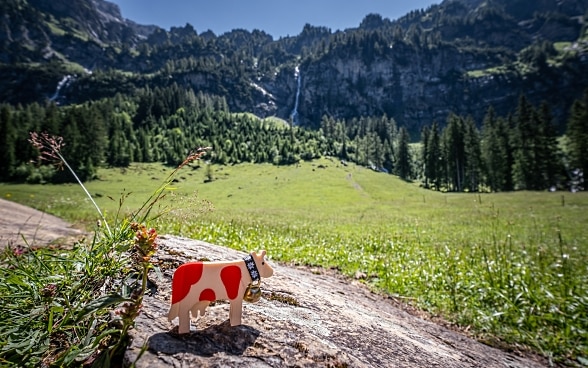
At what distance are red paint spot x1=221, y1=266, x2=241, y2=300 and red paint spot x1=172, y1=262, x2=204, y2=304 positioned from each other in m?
0.22

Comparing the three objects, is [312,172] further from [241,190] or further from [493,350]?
[493,350]

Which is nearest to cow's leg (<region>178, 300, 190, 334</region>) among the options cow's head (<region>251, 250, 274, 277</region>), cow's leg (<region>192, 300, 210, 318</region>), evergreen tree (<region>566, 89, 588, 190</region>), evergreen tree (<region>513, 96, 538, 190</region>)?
cow's leg (<region>192, 300, 210, 318</region>)

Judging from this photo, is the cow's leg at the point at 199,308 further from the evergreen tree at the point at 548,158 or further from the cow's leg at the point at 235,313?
the evergreen tree at the point at 548,158

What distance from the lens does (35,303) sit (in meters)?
2.31

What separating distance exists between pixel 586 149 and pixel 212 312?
8743 cm

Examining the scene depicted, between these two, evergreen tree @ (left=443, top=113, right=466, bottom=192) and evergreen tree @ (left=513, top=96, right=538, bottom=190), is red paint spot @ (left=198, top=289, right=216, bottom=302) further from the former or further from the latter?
evergreen tree @ (left=443, top=113, right=466, bottom=192)

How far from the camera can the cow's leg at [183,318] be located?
2518 mm

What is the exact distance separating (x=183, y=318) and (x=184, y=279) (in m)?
0.31

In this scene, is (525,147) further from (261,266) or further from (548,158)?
(261,266)

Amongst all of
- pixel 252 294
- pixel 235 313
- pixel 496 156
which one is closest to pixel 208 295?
pixel 235 313

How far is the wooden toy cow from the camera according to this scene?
8.34 ft

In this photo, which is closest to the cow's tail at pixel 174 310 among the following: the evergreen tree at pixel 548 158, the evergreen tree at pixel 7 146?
the evergreen tree at pixel 7 146

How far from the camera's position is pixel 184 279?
8.58ft

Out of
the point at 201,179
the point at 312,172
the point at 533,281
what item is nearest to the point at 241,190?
the point at 201,179
